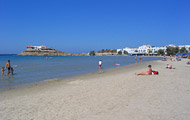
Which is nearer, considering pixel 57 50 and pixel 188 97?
pixel 188 97

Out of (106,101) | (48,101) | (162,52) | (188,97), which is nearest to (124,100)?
(106,101)

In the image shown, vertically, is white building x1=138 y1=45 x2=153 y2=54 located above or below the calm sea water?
above

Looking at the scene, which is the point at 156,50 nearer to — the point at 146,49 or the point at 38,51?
the point at 146,49

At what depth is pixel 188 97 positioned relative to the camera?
676 centimetres

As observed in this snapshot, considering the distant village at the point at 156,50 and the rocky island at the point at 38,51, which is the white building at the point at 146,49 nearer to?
the distant village at the point at 156,50

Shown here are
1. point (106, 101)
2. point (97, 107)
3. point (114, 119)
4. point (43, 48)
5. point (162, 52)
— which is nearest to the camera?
point (114, 119)

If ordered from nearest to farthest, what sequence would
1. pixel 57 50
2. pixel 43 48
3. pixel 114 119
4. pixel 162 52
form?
pixel 114 119, pixel 162 52, pixel 43 48, pixel 57 50

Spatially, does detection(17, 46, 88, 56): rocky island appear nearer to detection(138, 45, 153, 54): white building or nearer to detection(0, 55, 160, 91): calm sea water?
detection(138, 45, 153, 54): white building

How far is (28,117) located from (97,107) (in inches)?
88.8

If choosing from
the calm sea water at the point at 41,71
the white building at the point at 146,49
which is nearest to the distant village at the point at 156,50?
the white building at the point at 146,49

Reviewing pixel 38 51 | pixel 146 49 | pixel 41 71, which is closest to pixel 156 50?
pixel 146 49

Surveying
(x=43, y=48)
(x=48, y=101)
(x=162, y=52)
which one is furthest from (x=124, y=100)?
(x=43, y=48)

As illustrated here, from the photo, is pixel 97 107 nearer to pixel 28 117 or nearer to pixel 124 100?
pixel 124 100

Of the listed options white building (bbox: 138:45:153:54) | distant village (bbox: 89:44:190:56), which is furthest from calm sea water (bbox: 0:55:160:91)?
white building (bbox: 138:45:153:54)
